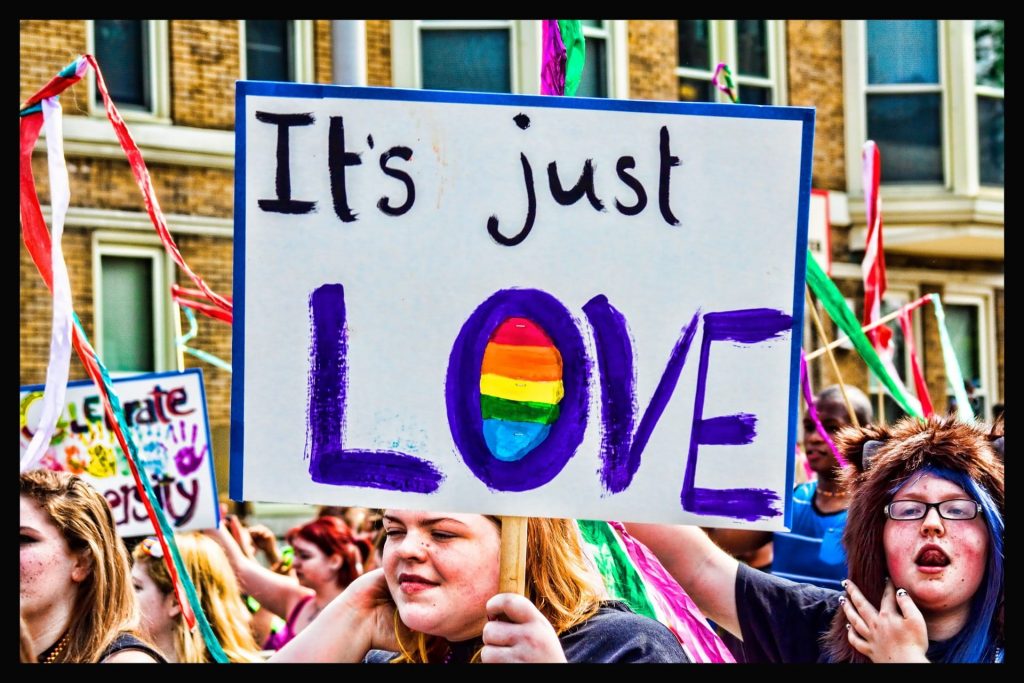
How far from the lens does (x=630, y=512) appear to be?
2742 millimetres

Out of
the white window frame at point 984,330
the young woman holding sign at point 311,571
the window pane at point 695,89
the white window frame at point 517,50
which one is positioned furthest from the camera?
the white window frame at point 984,330

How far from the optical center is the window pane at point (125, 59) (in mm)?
12444

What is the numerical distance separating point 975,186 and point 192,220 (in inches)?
289

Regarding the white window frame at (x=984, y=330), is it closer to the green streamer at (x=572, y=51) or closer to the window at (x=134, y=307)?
the window at (x=134, y=307)

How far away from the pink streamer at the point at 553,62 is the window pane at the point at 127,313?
31.6ft

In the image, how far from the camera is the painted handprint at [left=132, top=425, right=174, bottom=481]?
565cm

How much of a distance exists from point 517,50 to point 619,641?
11416mm

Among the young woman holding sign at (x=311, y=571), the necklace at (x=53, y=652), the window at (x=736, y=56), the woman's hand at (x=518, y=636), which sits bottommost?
the young woman holding sign at (x=311, y=571)

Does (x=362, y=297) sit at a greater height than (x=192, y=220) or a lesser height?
lesser

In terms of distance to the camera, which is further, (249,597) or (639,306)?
(249,597)

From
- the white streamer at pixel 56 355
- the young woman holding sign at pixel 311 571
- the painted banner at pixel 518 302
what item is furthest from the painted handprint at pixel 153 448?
the painted banner at pixel 518 302

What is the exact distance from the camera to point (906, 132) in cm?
1552
